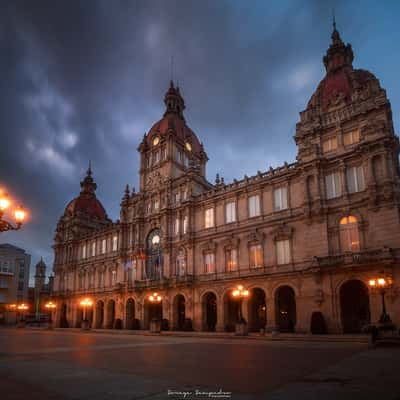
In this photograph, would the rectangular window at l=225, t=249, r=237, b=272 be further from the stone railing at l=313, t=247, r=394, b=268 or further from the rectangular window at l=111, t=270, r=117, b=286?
the rectangular window at l=111, t=270, r=117, b=286

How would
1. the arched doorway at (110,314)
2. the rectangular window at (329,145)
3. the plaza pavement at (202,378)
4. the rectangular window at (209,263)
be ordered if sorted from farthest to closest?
the arched doorway at (110,314) < the rectangular window at (209,263) < the rectangular window at (329,145) < the plaza pavement at (202,378)

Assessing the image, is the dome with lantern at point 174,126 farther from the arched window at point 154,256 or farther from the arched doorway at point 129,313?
the arched doorway at point 129,313

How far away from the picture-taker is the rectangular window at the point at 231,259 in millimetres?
46000

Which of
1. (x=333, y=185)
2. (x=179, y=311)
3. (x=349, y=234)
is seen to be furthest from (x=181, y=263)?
(x=349, y=234)

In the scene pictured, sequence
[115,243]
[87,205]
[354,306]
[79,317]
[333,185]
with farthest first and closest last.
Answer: [87,205]
[79,317]
[115,243]
[333,185]
[354,306]

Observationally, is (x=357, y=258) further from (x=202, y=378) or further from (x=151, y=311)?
(x=151, y=311)

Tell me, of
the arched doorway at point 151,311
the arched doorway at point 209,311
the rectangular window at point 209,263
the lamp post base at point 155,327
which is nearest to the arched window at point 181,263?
the rectangular window at point 209,263

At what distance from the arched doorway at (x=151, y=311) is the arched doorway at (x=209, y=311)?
848 centimetres

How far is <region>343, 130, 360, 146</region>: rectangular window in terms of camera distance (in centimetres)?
3873

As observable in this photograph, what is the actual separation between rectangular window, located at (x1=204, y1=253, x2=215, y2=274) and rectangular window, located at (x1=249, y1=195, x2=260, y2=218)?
26.9 ft

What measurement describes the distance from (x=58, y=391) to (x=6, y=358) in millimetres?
9464

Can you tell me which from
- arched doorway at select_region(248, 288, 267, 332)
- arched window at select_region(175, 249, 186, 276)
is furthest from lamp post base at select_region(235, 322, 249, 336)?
arched window at select_region(175, 249, 186, 276)

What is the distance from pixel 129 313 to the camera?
58719mm

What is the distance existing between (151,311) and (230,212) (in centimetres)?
2142
